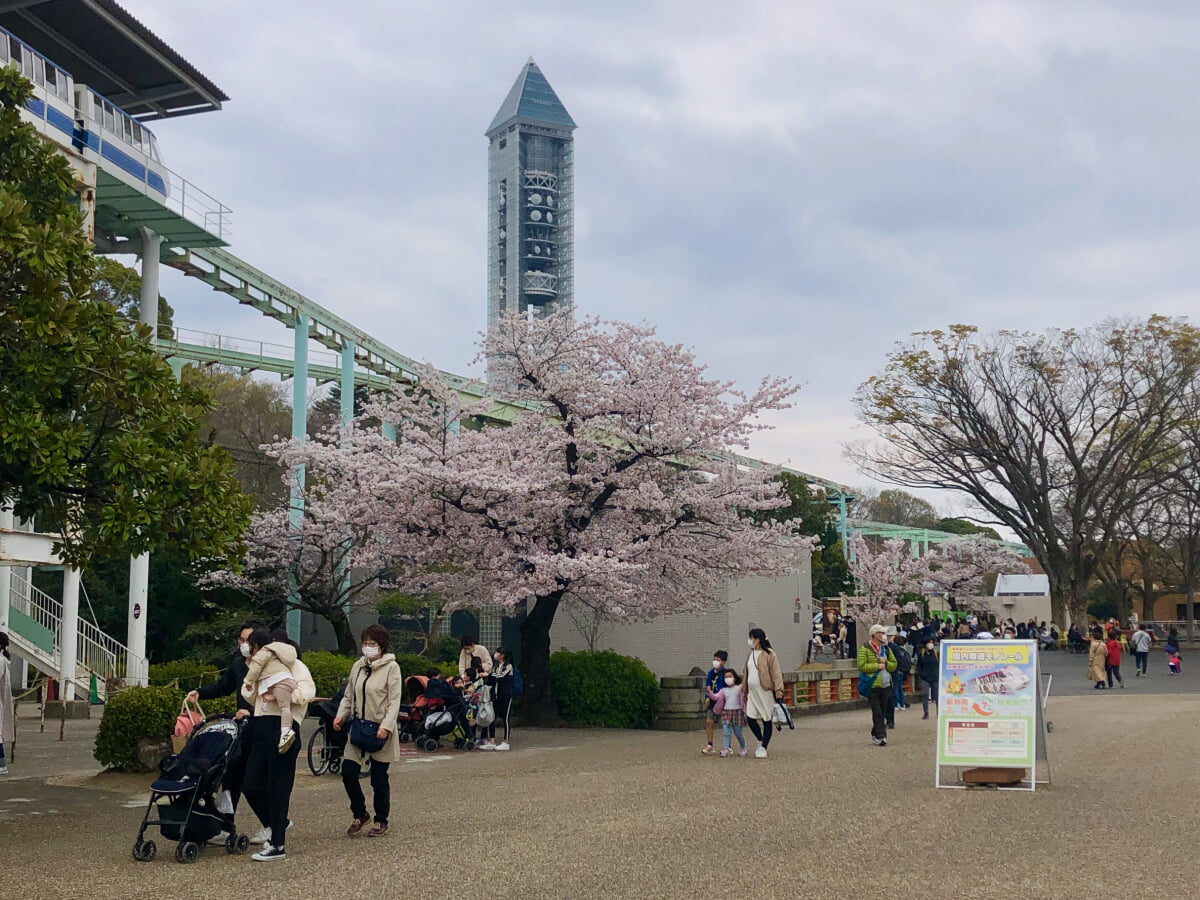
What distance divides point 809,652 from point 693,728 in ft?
39.9

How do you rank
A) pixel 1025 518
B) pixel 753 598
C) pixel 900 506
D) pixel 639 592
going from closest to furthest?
pixel 639 592
pixel 753 598
pixel 1025 518
pixel 900 506

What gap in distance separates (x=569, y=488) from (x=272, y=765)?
38.1 ft

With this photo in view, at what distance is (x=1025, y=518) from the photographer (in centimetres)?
4053

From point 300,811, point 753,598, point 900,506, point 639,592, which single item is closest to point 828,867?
point 300,811

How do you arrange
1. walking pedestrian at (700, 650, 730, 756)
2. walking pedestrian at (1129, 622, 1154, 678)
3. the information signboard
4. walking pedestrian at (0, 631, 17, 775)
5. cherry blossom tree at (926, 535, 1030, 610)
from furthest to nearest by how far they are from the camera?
cherry blossom tree at (926, 535, 1030, 610) < walking pedestrian at (1129, 622, 1154, 678) < walking pedestrian at (700, 650, 730, 756) < walking pedestrian at (0, 631, 17, 775) < the information signboard

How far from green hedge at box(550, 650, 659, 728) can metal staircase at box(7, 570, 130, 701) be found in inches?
413

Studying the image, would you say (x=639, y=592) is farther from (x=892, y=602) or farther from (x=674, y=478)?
(x=892, y=602)

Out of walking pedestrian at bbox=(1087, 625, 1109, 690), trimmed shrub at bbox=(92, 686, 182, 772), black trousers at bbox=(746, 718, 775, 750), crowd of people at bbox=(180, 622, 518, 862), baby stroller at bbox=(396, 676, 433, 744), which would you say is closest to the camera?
crowd of people at bbox=(180, 622, 518, 862)

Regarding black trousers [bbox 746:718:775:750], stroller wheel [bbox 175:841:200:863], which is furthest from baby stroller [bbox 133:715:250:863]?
black trousers [bbox 746:718:775:750]

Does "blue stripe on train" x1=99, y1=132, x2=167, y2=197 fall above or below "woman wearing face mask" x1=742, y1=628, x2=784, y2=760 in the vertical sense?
above

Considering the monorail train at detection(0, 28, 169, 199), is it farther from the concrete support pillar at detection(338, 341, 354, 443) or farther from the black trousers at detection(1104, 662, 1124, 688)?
the black trousers at detection(1104, 662, 1124, 688)

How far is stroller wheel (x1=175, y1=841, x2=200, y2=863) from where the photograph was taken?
7887 mm

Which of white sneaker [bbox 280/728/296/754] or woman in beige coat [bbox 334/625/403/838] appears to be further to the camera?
woman in beige coat [bbox 334/625/403/838]

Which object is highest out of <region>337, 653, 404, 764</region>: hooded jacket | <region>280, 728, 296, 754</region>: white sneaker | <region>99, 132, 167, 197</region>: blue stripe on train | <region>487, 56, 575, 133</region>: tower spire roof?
<region>487, 56, 575, 133</region>: tower spire roof
